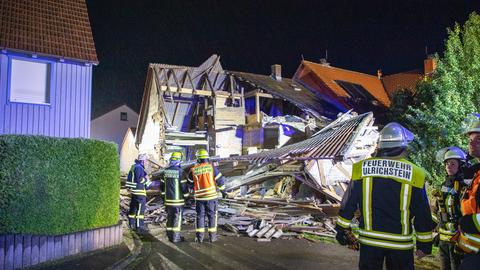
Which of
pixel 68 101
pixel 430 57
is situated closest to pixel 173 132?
pixel 68 101

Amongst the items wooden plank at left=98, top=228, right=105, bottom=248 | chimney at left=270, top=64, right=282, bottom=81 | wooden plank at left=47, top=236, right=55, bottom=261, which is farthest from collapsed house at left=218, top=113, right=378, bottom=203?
chimney at left=270, top=64, right=282, bottom=81

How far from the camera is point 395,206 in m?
3.80

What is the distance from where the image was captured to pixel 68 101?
1256 centimetres

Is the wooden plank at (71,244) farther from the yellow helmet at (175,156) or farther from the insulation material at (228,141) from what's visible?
the insulation material at (228,141)

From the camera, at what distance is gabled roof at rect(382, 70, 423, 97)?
26.6m

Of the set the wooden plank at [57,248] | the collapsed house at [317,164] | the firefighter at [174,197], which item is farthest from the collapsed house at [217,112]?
the wooden plank at [57,248]

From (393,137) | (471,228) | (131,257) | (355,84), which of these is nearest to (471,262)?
(471,228)

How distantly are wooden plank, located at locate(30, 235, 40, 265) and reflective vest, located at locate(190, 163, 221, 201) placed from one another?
334 cm

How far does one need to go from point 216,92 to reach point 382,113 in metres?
9.84

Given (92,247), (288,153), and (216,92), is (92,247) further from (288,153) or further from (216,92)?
(216,92)

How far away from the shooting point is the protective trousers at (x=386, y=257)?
373 centimetres

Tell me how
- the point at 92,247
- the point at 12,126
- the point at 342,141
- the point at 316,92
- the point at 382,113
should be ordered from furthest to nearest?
the point at 316,92, the point at 382,113, the point at 342,141, the point at 12,126, the point at 92,247

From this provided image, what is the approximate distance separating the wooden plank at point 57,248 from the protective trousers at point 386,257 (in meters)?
5.25

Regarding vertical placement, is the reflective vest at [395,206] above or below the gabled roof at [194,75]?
below
